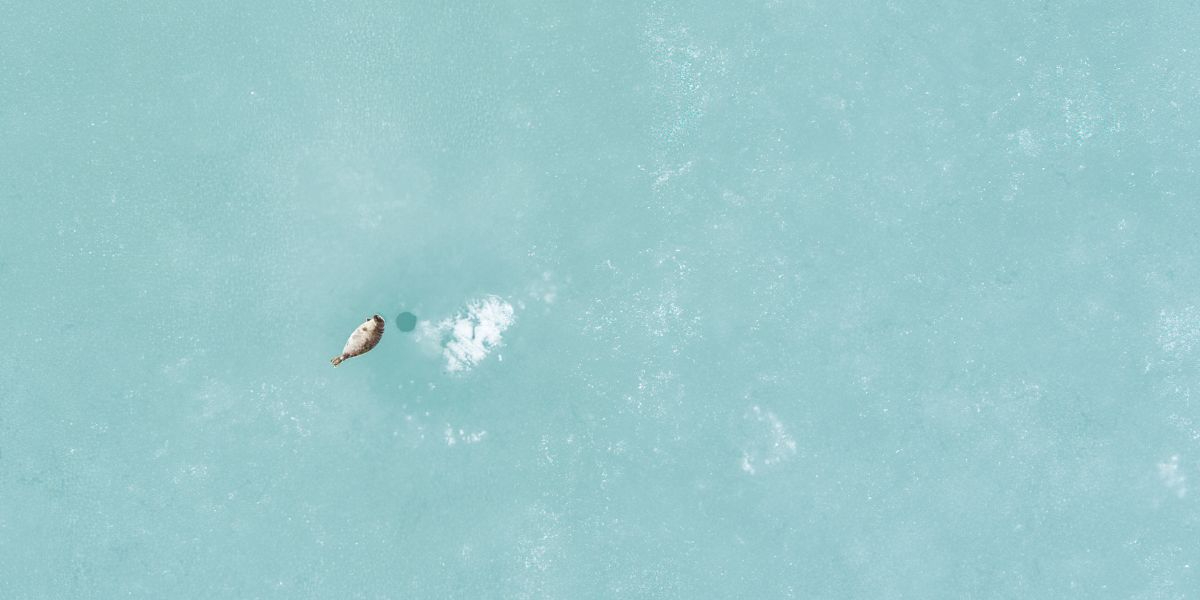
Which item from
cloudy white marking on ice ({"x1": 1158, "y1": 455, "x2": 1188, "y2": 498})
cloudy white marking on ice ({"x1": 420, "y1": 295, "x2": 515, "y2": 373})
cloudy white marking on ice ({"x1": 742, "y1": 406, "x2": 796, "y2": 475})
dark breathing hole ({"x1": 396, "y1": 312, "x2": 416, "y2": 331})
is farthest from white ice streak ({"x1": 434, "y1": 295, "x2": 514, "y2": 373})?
cloudy white marking on ice ({"x1": 1158, "y1": 455, "x2": 1188, "y2": 498})

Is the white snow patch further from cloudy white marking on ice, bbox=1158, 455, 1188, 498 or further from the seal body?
cloudy white marking on ice, bbox=1158, 455, 1188, 498

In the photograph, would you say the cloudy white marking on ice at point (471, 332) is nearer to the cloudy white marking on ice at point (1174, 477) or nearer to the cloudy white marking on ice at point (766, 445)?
the cloudy white marking on ice at point (766, 445)

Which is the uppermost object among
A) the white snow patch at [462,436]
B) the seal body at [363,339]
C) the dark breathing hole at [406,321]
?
the dark breathing hole at [406,321]

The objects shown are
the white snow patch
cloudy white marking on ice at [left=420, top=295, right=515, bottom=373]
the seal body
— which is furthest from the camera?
cloudy white marking on ice at [left=420, top=295, right=515, bottom=373]

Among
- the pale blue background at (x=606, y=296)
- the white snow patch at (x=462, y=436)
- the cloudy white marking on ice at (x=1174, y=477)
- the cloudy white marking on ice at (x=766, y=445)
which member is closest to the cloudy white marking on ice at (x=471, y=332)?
the pale blue background at (x=606, y=296)

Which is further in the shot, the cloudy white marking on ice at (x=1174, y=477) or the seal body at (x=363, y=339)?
the cloudy white marking on ice at (x=1174, y=477)

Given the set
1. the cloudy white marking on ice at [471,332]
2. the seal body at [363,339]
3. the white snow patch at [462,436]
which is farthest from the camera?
the cloudy white marking on ice at [471,332]
